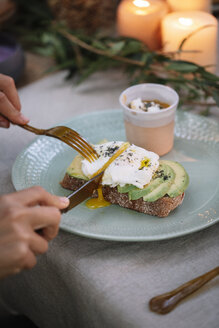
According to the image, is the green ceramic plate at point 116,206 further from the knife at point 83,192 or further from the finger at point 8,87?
the finger at point 8,87

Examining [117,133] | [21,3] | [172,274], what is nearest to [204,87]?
[117,133]

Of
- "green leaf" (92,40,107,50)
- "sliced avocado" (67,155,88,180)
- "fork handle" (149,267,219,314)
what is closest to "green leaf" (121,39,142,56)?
"green leaf" (92,40,107,50)

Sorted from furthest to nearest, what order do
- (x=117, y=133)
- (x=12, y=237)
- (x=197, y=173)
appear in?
(x=117, y=133) → (x=197, y=173) → (x=12, y=237)

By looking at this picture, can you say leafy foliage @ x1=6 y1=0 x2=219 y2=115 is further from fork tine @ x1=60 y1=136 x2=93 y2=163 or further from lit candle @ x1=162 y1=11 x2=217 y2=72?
fork tine @ x1=60 y1=136 x2=93 y2=163

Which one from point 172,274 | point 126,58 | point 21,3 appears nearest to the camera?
point 172,274

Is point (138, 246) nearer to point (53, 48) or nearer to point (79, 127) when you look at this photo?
point (79, 127)

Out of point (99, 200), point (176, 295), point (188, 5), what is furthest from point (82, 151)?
point (188, 5)

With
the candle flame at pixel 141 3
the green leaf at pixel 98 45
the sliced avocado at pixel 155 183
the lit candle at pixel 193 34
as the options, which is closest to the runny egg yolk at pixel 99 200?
the sliced avocado at pixel 155 183
